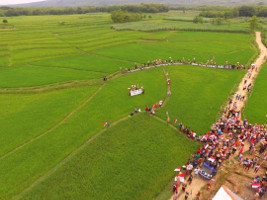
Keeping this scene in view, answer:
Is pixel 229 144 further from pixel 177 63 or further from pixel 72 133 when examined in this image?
pixel 177 63

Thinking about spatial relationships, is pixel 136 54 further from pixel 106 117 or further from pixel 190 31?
pixel 190 31

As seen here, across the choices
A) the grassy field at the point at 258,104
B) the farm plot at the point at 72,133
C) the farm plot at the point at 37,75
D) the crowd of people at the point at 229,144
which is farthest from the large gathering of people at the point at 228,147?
the farm plot at the point at 37,75

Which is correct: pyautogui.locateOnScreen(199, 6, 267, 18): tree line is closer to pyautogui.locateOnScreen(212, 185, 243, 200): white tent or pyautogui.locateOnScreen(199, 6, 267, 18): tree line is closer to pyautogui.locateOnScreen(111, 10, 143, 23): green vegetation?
pyautogui.locateOnScreen(111, 10, 143, 23): green vegetation

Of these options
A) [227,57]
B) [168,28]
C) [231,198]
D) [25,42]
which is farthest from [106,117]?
[168,28]

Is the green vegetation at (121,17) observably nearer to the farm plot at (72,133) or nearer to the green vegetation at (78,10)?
the green vegetation at (78,10)

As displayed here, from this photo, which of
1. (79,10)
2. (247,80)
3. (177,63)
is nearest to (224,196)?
(247,80)

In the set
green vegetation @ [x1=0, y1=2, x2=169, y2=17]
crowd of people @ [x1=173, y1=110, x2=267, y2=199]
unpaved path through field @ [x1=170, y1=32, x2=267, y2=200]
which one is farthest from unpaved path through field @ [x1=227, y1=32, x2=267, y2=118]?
green vegetation @ [x1=0, y1=2, x2=169, y2=17]
